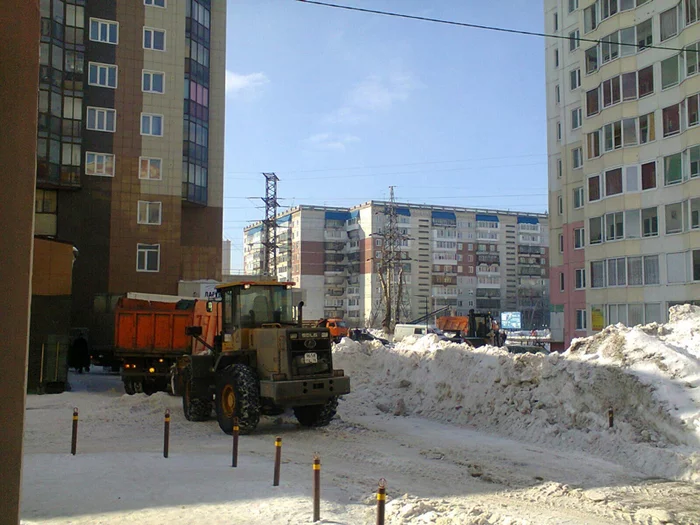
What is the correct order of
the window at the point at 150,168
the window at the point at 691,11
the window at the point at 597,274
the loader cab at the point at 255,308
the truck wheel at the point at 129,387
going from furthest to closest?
the window at the point at 150,168, the window at the point at 597,274, the window at the point at 691,11, the truck wheel at the point at 129,387, the loader cab at the point at 255,308

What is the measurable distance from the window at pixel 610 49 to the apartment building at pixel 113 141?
25.1 metres

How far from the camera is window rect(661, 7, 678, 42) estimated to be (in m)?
32.8

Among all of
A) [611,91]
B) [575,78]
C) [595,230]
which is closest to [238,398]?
[595,230]

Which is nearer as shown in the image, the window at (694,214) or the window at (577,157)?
the window at (694,214)

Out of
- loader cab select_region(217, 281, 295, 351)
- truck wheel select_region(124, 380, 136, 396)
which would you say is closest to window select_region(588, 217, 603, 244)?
truck wheel select_region(124, 380, 136, 396)

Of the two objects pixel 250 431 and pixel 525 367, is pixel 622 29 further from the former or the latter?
pixel 250 431

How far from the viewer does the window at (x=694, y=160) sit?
3130cm

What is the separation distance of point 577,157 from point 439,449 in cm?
3666

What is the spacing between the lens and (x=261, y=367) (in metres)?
13.5

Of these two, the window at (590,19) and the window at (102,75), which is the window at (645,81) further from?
the window at (102,75)

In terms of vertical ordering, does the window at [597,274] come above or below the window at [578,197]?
below

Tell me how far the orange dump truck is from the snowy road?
203 inches

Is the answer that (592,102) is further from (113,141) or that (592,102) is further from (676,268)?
(113,141)

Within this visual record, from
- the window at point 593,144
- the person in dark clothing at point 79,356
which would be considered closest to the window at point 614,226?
the window at point 593,144
